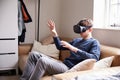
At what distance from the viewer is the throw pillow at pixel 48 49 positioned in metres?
3.61

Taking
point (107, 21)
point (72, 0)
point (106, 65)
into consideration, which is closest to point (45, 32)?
point (72, 0)

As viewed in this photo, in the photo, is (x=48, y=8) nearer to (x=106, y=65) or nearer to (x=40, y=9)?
(x=40, y=9)

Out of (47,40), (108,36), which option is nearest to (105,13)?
(108,36)

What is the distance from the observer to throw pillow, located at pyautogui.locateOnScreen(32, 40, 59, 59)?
3613mm

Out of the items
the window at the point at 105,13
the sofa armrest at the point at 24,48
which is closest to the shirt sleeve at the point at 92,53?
the window at the point at 105,13

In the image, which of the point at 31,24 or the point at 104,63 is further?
the point at 31,24

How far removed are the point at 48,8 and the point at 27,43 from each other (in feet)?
2.75

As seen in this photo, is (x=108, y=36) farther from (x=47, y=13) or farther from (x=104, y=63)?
(x=47, y=13)

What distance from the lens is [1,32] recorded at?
3539mm

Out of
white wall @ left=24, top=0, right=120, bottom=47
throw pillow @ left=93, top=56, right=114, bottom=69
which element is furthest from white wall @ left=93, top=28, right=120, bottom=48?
throw pillow @ left=93, top=56, right=114, bottom=69

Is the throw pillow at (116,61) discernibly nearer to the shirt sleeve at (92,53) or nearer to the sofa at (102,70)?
the sofa at (102,70)

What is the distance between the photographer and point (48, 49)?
3701 millimetres

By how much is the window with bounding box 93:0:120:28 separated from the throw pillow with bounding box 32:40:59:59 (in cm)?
90

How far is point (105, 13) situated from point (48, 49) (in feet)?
3.90
